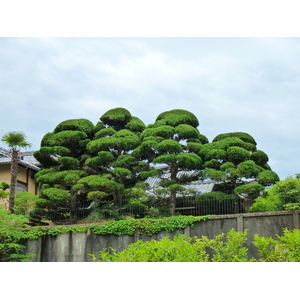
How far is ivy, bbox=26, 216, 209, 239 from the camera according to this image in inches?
533

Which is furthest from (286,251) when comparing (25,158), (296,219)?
A: (25,158)

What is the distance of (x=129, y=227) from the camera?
14.0 metres

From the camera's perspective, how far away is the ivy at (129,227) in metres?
13.5

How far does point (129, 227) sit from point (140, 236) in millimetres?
442

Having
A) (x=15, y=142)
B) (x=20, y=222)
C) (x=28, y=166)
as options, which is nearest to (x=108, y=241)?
(x=20, y=222)

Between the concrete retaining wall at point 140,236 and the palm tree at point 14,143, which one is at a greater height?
the palm tree at point 14,143

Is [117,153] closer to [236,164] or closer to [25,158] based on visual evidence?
[236,164]

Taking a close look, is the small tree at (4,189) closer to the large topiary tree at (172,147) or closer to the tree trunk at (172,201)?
the large topiary tree at (172,147)

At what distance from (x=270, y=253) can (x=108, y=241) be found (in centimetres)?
665

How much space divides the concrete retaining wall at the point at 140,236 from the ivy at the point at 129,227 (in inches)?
4.7

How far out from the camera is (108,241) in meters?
14.0

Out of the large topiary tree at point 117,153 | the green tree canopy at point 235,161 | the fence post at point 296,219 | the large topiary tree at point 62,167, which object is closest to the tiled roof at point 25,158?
the large topiary tree at point 62,167

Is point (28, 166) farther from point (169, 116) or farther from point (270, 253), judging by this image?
point (270, 253)

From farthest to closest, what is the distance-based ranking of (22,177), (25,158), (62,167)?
(25,158) → (22,177) → (62,167)
